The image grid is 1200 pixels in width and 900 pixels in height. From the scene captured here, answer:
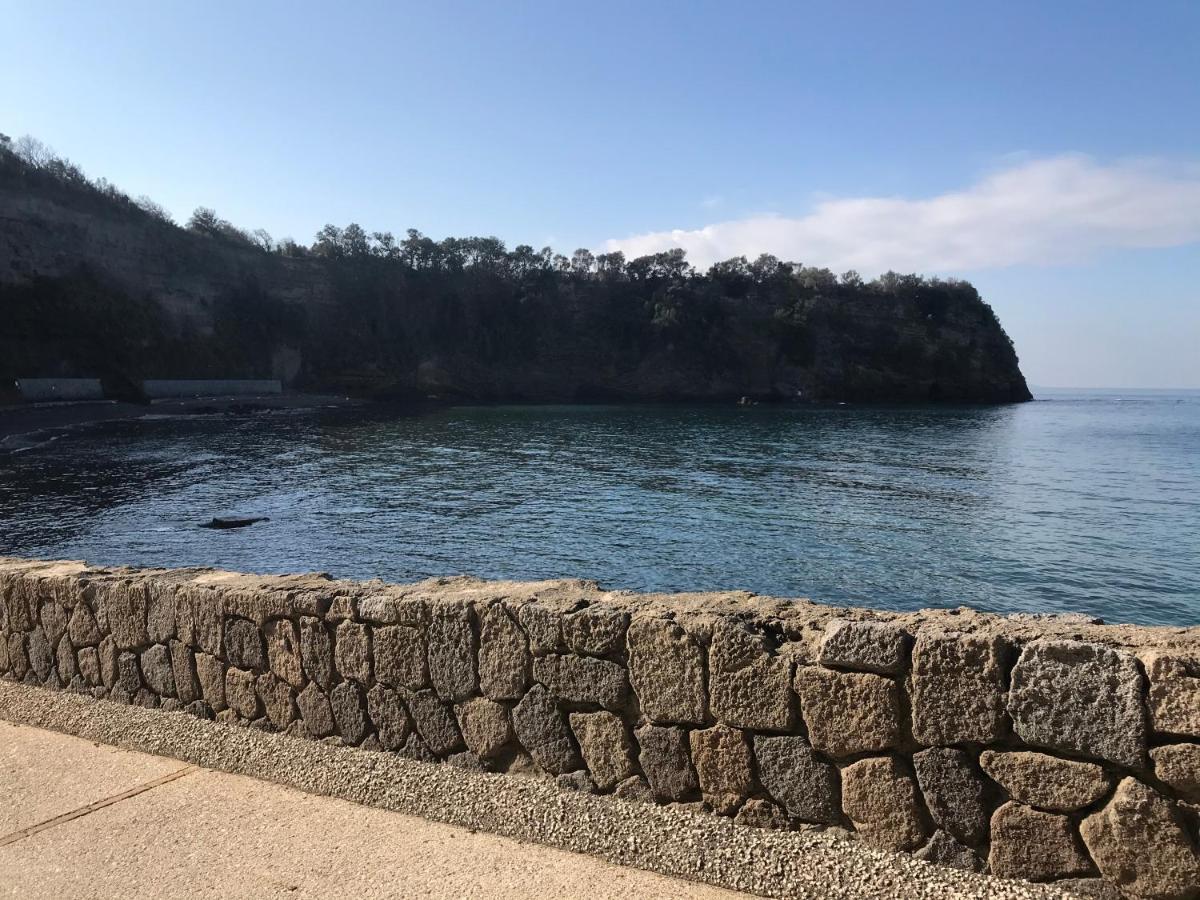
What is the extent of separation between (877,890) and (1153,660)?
1.48 metres

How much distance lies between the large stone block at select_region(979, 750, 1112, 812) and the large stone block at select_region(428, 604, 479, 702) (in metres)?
2.64

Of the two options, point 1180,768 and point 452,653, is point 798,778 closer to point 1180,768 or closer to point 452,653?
point 1180,768

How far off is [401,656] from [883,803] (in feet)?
8.97

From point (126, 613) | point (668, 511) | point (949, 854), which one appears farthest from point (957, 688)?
point (668, 511)

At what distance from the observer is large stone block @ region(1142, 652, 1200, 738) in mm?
2975

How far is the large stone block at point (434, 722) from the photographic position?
15.3 feet

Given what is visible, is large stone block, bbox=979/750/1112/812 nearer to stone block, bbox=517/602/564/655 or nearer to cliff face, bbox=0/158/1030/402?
stone block, bbox=517/602/564/655

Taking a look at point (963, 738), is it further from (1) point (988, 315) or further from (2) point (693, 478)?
(1) point (988, 315)

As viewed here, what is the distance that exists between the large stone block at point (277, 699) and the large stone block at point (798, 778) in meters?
3.05

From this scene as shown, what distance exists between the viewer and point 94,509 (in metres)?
23.9

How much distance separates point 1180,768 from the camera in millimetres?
3023

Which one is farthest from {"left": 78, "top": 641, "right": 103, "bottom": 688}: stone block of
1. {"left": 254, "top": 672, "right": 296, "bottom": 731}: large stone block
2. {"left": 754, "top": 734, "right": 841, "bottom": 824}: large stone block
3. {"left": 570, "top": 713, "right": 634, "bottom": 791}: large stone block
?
{"left": 754, "top": 734, "right": 841, "bottom": 824}: large stone block

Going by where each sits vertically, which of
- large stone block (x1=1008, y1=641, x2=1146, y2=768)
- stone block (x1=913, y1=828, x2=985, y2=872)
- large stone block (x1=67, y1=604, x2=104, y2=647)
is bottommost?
stone block (x1=913, y1=828, x2=985, y2=872)

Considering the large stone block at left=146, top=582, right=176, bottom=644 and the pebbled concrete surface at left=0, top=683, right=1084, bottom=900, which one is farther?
the large stone block at left=146, top=582, right=176, bottom=644
